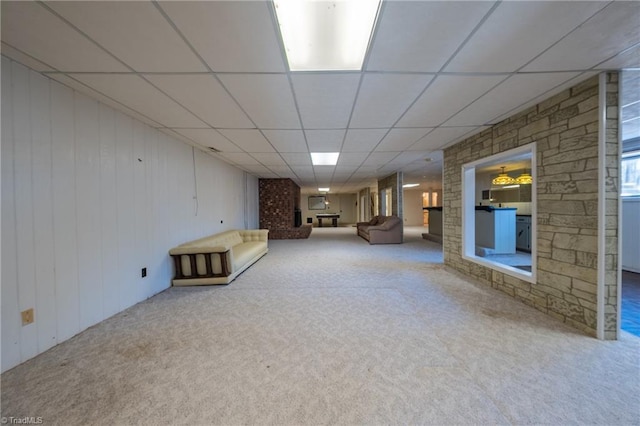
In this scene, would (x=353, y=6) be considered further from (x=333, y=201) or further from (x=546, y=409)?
(x=333, y=201)

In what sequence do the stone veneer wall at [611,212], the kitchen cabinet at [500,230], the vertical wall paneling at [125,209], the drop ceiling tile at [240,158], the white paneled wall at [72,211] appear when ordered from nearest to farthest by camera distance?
the white paneled wall at [72,211], the stone veneer wall at [611,212], the vertical wall paneling at [125,209], the drop ceiling tile at [240,158], the kitchen cabinet at [500,230]

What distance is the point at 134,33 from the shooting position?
1.46m

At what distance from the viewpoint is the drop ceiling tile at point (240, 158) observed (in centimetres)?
461

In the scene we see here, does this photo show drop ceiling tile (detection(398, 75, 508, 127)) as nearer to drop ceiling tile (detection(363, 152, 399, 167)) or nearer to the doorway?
drop ceiling tile (detection(363, 152, 399, 167))

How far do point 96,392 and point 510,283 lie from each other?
13.6 feet

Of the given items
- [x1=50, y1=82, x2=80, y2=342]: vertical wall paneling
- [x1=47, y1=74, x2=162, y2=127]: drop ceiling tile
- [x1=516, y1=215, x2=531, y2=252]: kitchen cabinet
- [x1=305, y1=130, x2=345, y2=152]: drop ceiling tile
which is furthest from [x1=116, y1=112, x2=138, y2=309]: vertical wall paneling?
[x1=516, y1=215, x2=531, y2=252]: kitchen cabinet

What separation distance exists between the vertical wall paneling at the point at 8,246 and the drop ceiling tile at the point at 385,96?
9.02ft

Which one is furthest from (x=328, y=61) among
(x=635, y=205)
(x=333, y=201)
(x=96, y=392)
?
(x=333, y=201)

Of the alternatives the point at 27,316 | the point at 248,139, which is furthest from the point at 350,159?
the point at 27,316

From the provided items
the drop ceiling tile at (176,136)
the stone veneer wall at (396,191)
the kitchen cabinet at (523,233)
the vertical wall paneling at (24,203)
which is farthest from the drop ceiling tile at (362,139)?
the kitchen cabinet at (523,233)

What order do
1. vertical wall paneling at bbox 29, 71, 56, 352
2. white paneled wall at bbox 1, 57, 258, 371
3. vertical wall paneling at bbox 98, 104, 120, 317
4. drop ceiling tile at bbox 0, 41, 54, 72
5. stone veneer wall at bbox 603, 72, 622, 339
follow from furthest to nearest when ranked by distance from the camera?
1. vertical wall paneling at bbox 98, 104, 120, 317
2. stone veneer wall at bbox 603, 72, 622, 339
3. vertical wall paneling at bbox 29, 71, 56, 352
4. white paneled wall at bbox 1, 57, 258, 371
5. drop ceiling tile at bbox 0, 41, 54, 72

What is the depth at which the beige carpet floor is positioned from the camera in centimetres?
130

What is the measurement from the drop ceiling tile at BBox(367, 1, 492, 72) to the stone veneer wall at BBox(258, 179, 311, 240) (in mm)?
6714

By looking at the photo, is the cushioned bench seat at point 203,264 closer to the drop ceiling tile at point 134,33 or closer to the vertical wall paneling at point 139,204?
the vertical wall paneling at point 139,204
